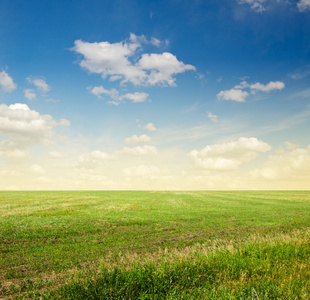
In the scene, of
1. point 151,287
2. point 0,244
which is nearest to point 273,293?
point 151,287

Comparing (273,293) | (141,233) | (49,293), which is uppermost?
(273,293)

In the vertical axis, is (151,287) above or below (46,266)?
above

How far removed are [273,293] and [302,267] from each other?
8.40 ft

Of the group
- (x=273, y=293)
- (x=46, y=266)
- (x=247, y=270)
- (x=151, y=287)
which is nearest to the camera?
(x=273, y=293)

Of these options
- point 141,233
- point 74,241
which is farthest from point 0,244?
point 141,233

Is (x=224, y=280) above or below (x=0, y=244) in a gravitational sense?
above

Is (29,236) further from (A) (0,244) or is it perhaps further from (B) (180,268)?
(B) (180,268)

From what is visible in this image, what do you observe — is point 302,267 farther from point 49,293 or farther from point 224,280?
point 49,293

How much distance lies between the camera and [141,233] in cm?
2103

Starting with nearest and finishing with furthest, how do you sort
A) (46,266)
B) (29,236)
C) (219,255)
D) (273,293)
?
(273,293)
(219,255)
(46,266)
(29,236)

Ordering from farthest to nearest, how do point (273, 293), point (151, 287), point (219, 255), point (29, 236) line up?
point (29, 236), point (219, 255), point (151, 287), point (273, 293)

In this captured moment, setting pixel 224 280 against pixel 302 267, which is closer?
pixel 224 280

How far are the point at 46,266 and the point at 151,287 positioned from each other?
28.6ft

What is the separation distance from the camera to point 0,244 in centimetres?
1722
